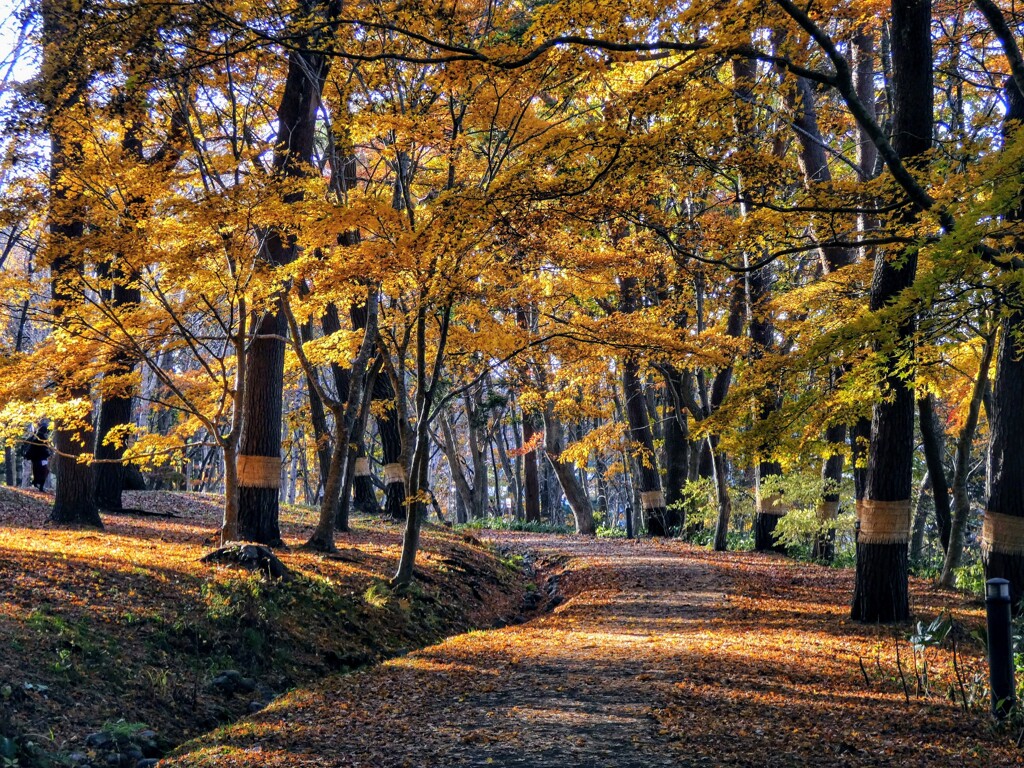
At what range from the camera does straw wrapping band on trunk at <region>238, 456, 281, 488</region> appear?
11461 millimetres

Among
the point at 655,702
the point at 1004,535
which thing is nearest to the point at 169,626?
the point at 655,702

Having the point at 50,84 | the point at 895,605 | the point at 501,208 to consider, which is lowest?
the point at 895,605

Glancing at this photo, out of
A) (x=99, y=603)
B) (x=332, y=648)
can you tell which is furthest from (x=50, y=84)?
(x=332, y=648)

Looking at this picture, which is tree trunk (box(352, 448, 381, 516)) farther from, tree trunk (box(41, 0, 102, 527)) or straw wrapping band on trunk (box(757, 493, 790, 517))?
straw wrapping band on trunk (box(757, 493, 790, 517))

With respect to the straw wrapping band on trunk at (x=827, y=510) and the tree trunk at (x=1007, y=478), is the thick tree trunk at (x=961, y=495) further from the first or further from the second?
the straw wrapping band on trunk at (x=827, y=510)

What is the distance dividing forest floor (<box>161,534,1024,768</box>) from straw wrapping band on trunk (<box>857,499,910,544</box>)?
3.14 feet

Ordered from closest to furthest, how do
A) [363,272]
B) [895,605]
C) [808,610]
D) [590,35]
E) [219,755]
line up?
[219,755] < [590,35] < [895,605] < [363,272] < [808,610]

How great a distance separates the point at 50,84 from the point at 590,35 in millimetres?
5005

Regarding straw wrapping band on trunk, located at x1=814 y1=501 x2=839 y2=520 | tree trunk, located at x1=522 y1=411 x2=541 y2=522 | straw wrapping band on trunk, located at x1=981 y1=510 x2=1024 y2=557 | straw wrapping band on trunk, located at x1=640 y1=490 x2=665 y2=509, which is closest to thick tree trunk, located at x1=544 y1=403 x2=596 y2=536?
tree trunk, located at x1=522 y1=411 x2=541 y2=522

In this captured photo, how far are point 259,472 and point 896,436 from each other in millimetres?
8089

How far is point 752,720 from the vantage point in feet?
18.0

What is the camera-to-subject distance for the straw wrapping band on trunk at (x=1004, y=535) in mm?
8766

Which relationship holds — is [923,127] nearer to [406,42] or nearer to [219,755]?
[406,42]

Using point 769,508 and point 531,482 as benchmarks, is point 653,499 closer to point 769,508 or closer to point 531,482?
point 769,508
